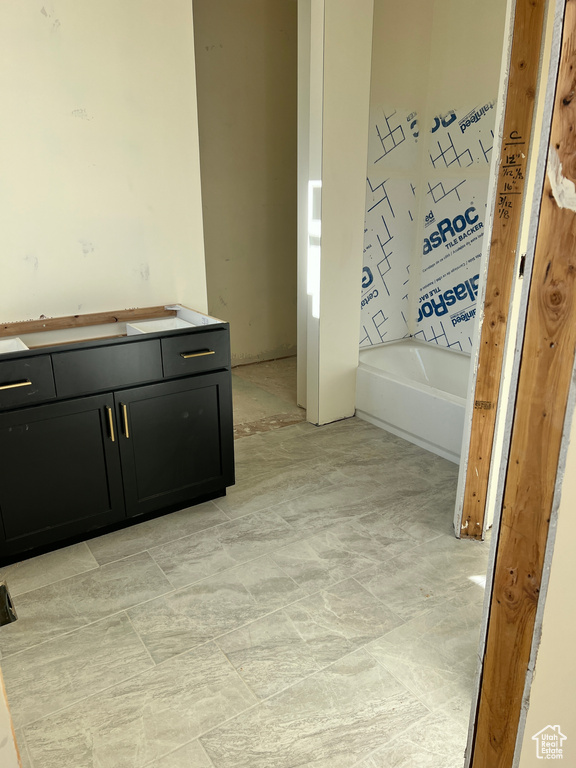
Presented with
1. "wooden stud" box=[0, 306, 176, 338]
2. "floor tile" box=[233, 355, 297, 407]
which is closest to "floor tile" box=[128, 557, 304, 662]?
"wooden stud" box=[0, 306, 176, 338]

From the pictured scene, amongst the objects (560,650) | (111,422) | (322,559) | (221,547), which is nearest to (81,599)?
(221,547)

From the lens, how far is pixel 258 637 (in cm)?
199

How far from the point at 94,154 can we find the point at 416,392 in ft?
6.73

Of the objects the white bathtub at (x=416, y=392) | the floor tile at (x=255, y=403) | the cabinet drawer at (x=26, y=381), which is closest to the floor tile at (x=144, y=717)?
the cabinet drawer at (x=26, y=381)

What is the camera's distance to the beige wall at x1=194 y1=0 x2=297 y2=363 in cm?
423

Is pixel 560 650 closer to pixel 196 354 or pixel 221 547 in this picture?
pixel 221 547

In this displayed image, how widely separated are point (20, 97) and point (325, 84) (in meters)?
1.54

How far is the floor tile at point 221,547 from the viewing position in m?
2.34

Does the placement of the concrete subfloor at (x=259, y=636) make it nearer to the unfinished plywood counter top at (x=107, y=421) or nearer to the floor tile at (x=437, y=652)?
the floor tile at (x=437, y=652)

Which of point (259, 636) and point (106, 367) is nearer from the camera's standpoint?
point (259, 636)

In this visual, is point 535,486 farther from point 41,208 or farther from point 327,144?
point 327,144

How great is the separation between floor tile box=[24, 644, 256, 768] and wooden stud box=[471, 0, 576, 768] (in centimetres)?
89

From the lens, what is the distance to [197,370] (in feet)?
8.45

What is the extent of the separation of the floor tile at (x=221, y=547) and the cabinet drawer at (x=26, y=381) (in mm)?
801
